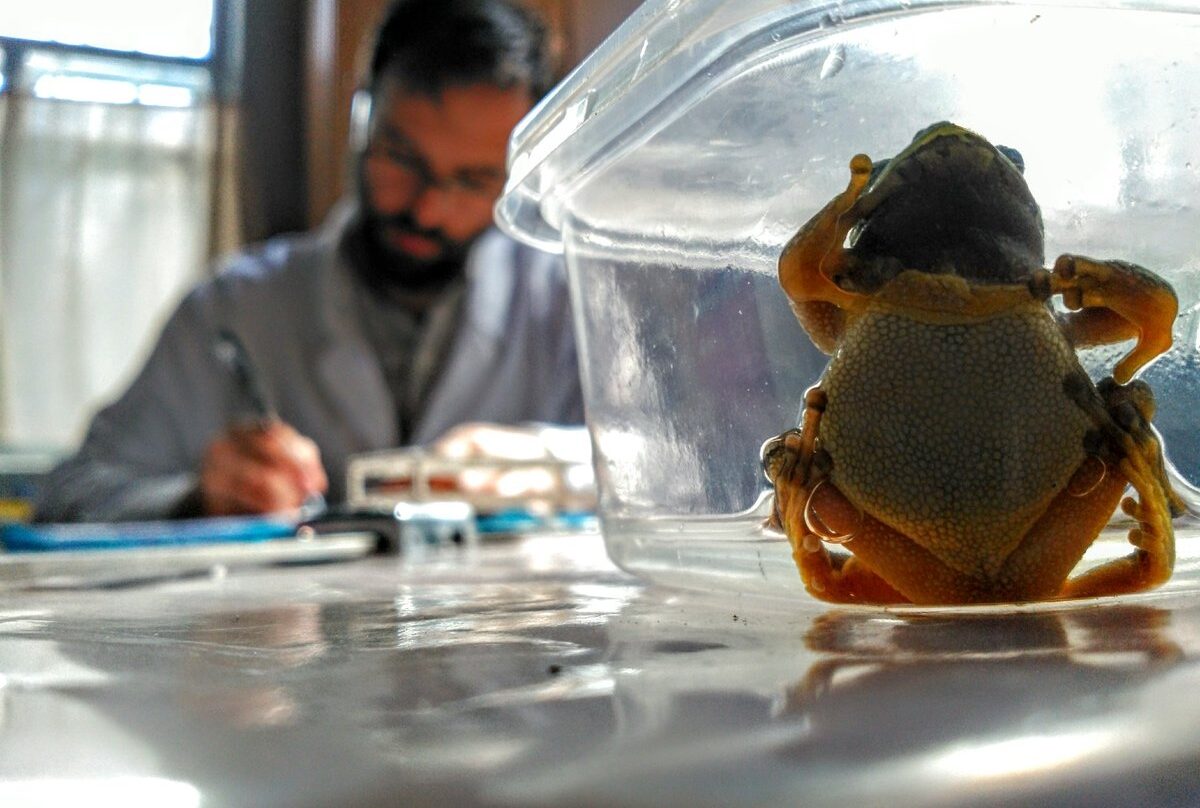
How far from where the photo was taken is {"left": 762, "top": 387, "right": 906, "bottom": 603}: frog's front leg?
0.19m

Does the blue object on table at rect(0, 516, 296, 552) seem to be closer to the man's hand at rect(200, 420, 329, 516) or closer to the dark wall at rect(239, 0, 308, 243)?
the man's hand at rect(200, 420, 329, 516)

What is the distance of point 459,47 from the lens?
1231mm

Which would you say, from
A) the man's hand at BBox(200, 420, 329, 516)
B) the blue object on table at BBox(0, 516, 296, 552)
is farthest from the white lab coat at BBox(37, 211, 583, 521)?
the blue object on table at BBox(0, 516, 296, 552)

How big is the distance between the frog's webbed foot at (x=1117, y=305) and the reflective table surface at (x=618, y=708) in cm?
5

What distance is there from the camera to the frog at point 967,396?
18 centimetres

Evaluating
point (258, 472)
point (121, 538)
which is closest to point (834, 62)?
point (121, 538)

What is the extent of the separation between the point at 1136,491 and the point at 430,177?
3.77 ft

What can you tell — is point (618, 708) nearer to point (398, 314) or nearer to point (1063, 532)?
point (1063, 532)

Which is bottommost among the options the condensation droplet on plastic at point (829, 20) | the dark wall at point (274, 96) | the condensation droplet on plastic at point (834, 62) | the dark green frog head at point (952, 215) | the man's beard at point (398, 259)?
the dark green frog head at point (952, 215)

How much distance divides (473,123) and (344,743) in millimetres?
1180

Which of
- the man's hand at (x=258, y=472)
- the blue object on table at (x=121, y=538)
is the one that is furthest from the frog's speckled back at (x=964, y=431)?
the man's hand at (x=258, y=472)

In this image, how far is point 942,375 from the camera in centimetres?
18

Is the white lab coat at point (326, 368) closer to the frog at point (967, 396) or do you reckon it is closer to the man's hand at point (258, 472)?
the man's hand at point (258, 472)

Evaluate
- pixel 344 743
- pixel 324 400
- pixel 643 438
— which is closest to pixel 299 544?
pixel 643 438
